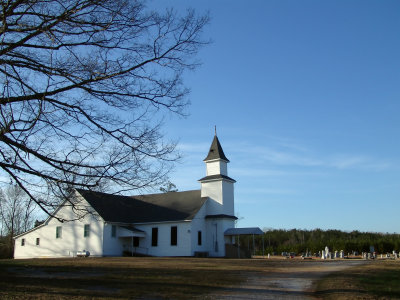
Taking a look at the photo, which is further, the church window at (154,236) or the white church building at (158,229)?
the church window at (154,236)

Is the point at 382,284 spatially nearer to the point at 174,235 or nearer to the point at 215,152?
the point at 174,235

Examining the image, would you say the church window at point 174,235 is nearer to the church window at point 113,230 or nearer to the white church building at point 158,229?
the white church building at point 158,229

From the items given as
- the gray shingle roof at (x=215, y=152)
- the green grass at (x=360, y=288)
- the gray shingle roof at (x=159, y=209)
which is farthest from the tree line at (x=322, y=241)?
the green grass at (x=360, y=288)

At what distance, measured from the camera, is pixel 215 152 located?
4056 cm

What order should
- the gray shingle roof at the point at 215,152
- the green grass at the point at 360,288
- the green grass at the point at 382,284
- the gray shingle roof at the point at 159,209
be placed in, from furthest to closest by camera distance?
the gray shingle roof at the point at 215,152 → the gray shingle roof at the point at 159,209 → the green grass at the point at 382,284 → the green grass at the point at 360,288

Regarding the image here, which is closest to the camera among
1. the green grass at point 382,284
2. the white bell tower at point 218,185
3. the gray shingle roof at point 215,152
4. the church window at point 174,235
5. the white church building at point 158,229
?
the green grass at point 382,284

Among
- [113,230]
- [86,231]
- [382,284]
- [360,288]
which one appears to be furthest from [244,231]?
[360,288]

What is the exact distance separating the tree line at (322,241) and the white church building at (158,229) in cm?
522

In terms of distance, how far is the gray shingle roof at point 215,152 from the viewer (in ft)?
132

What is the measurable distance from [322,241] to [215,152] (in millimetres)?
23981

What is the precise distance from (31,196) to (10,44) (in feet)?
11.2

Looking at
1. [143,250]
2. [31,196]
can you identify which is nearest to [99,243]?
[143,250]

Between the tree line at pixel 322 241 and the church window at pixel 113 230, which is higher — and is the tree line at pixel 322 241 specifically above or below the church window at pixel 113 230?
below

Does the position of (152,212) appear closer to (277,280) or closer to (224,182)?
(224,182)
